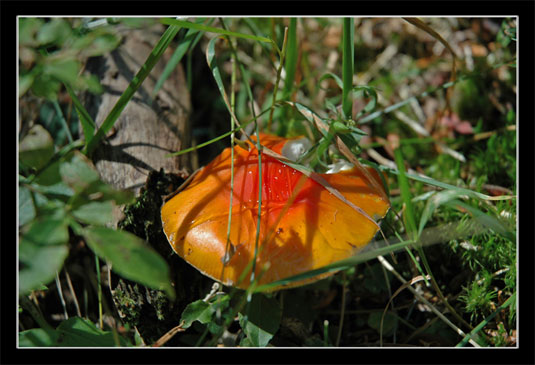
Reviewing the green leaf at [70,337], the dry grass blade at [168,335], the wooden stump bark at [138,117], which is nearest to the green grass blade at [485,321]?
the dry grass blade at [168,335]

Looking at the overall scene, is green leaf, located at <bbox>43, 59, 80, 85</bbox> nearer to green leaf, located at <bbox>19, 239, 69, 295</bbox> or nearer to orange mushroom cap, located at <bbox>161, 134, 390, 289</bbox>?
green leaf, located at <bbox>19, 239, 69, 295</bbox>

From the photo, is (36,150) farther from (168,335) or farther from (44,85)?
(168,335)

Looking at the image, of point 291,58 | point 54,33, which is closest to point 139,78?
point 54,33

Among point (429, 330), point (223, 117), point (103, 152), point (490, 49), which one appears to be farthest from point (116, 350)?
point (490, 49)

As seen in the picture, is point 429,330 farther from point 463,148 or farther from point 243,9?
point 243,9

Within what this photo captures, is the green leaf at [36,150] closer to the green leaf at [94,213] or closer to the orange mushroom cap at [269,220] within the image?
the green leaf at [94,213]

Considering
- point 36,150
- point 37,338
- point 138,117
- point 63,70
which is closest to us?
point 63,70

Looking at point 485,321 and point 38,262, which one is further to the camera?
point 485,321
